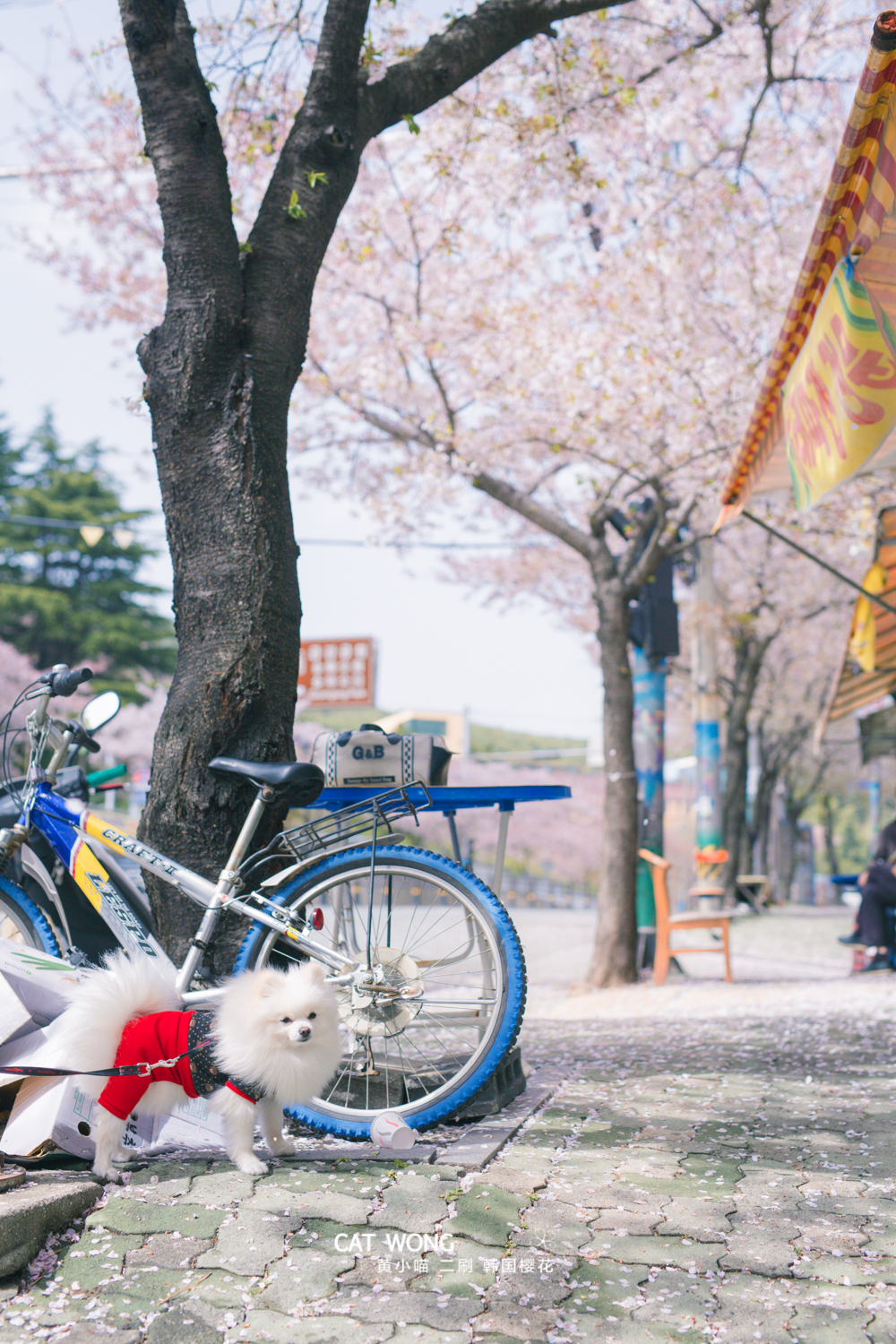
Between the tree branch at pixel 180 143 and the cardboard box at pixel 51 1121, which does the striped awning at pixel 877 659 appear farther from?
the cardboard box at pixel 51 1121

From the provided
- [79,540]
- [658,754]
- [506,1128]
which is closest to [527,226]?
[658,754]

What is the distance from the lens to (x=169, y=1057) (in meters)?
2.31

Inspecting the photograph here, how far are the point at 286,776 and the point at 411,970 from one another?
0.67 m

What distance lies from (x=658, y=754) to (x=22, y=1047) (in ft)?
27.1

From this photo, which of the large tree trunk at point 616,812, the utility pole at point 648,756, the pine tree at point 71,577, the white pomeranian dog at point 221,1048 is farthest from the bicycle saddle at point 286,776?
the pine tree at point 71,577

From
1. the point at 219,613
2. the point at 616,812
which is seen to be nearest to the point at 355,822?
the point at 219,613

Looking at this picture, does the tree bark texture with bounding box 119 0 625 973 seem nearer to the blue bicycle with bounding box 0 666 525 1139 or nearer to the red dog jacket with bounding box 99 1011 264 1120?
the blue bicycle with bounding box 0 666 525 1139

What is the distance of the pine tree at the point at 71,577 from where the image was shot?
80.6 ft

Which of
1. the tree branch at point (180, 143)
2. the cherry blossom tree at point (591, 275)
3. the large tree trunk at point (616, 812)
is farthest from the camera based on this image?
the large tree trunk at point (616, 812)

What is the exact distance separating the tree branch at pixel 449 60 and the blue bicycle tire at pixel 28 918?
10.2 ft

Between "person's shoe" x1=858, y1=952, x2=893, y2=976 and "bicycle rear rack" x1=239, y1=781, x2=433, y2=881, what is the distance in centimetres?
686

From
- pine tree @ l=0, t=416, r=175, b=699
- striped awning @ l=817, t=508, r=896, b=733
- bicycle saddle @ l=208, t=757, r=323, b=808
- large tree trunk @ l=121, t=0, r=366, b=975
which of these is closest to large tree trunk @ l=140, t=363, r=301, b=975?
large tree trunk @ l=121, t=0, r=366, b=975

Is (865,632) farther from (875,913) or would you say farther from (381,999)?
(381,999)

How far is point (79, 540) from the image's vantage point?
82.5ft
